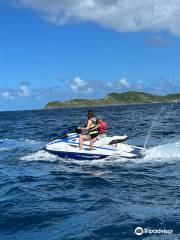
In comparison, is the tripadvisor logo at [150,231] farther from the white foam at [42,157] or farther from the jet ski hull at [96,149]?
the white foam at [42,157]

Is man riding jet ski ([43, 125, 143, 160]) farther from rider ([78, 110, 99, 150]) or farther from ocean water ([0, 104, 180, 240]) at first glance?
ocean water ([0, 104, 180, 240])

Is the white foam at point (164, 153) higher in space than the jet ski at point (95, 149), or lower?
lower

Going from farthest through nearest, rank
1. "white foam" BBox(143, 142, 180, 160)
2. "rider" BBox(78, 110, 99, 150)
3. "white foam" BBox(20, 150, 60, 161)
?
"white foam" BBox(20, 150, 60, 161)
"rider" BBox(78, 110, 99, 150)
"white foam" BBox(143, 142, 180, 160)

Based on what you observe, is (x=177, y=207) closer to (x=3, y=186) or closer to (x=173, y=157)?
(x=3, y=186)

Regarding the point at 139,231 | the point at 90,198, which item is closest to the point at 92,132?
the point at 90,198

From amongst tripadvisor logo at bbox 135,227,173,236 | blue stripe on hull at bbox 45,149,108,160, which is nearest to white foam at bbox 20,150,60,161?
blue stripe on hull at bbox 45,149,108,160

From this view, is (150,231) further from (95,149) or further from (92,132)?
(92,132)

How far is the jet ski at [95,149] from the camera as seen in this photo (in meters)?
20.8

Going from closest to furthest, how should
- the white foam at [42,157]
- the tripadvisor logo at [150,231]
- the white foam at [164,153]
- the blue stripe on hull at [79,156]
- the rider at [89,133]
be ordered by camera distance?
the tripadvisor logo at [150,231]
the white foam at [164,153]
the blue stripe on hull at [79,156]
the rider at [89,133]
the white foam at [42,157]

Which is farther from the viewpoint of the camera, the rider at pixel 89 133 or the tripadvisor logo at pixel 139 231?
the rider at pixel 89 133

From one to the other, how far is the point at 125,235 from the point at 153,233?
2.09 feet

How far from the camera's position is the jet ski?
819 inches

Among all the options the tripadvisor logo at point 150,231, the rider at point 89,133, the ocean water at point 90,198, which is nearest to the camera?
the tripadvisor logo at point 150,231

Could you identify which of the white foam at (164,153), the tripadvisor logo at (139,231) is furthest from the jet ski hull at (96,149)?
the tripadvisor logo at (139,231)
